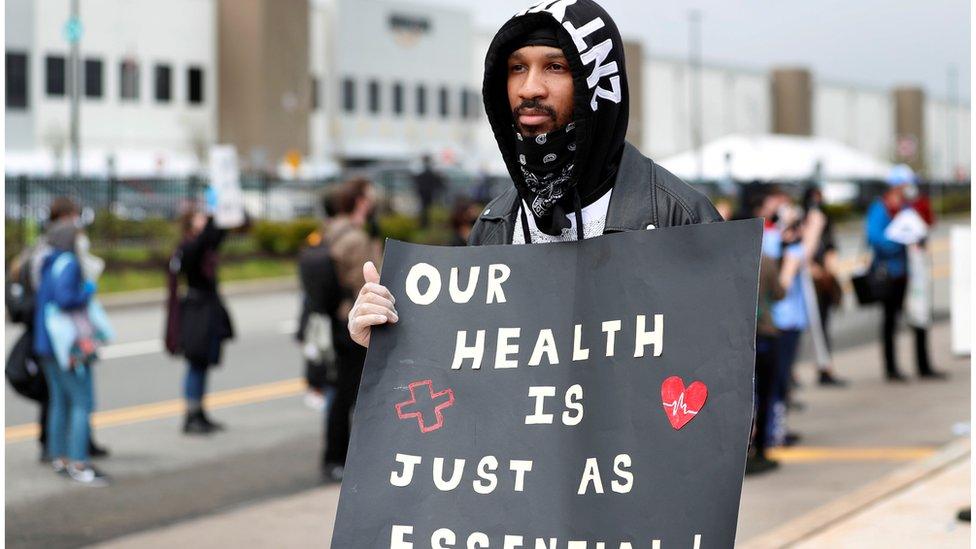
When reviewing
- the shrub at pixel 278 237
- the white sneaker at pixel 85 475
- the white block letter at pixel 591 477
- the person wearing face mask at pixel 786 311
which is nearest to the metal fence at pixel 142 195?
the shrub at pixel 278 237

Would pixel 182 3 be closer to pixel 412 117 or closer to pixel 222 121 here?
pixel 222 121

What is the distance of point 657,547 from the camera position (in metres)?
2.70

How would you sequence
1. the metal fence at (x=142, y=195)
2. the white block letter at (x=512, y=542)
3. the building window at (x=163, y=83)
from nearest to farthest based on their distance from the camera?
the white block letter at (x=512, y=542) → the metal fence at (x=142, y=195) → the building window at (x=163, y=83)

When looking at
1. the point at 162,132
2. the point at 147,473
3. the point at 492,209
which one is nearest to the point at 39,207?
the point at 147,473

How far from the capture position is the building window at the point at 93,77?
57.5m

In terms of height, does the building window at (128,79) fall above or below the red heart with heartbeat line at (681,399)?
above

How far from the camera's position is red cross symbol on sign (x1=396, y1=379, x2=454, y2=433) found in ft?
9.72

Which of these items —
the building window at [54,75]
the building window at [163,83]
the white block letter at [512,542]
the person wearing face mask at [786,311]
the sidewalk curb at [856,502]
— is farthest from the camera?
the building window at [163,83]

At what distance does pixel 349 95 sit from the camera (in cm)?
6781

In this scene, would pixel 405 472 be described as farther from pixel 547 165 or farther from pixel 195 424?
pixel 195 424

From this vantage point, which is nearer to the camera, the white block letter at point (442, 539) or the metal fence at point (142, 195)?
the white block letter at point (442, 539)

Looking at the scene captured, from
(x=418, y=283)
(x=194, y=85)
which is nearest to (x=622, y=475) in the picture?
(x=418, y=283)

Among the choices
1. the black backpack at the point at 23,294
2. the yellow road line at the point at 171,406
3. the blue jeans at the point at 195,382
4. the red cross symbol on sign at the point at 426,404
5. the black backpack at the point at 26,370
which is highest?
the red cross symbol on sign at the point at 426,404

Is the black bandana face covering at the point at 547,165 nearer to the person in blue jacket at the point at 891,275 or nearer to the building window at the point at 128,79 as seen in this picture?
the person in blue jacket at the point at 891,275
